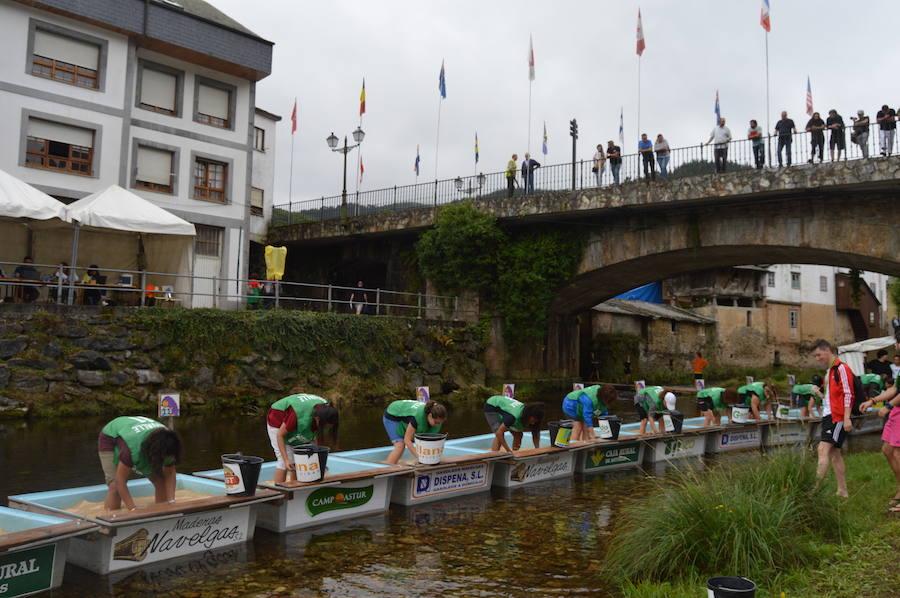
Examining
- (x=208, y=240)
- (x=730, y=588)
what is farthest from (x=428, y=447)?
(x=208, y=240)

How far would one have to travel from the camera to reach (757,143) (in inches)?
732

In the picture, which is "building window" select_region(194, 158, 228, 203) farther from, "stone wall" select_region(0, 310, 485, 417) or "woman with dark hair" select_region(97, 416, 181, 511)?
"woman with dark hair" select_region(97, 416, 181, 511)

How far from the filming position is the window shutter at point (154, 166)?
22.8m

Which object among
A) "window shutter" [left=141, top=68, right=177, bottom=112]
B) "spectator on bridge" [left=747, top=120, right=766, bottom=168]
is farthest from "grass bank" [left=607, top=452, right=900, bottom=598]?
"window shutter" [left=141, top=68, right=177, bottom=112]

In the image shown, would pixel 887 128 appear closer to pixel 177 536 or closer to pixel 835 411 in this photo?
pixel 835 411

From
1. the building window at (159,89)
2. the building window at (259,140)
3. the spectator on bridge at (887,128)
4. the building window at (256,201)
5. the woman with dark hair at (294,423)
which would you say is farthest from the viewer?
the building window at (259,140)

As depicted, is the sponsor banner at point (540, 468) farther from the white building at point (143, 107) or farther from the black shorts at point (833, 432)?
the white building at point (143, 107)

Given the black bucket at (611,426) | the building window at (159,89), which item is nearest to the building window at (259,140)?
the building window at (159,89)

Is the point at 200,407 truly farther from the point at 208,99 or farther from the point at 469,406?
the point at 208,99

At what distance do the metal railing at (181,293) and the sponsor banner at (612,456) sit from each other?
948cm

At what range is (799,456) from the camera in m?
6.87

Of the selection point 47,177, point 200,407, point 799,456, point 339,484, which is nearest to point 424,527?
point 339,484

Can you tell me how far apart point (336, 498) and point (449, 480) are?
5.97ft

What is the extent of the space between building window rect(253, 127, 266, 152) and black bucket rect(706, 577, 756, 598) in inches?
1180
